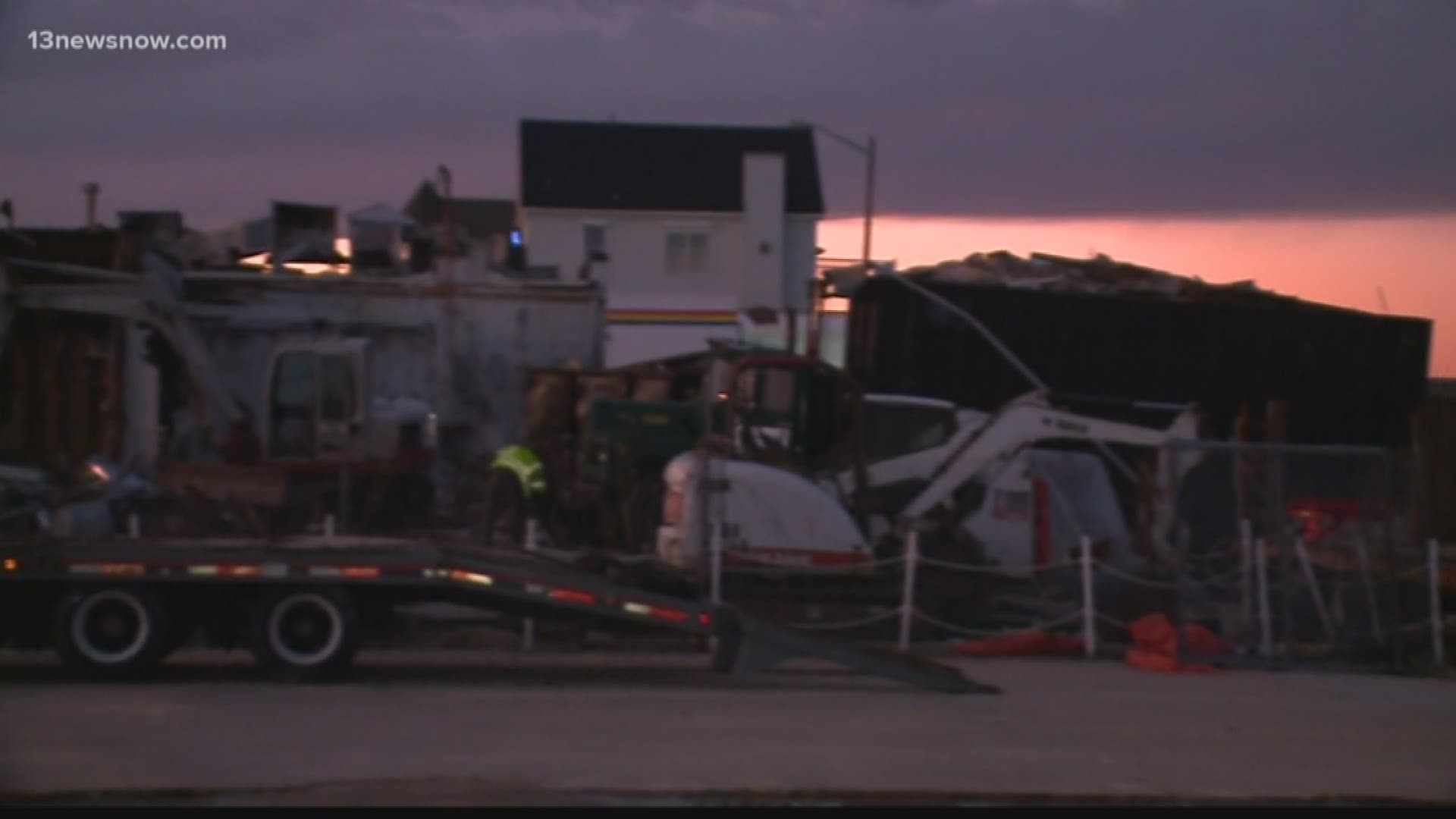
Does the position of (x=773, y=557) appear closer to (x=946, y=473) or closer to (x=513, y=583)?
(x=946, y=473)

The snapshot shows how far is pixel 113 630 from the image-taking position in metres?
13.0

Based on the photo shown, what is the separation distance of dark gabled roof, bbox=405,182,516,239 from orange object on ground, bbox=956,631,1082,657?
4189cm

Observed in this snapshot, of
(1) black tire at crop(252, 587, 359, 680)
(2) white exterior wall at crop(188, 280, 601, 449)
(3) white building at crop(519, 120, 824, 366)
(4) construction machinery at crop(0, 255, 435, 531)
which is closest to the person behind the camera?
(1) black tire at crop(252, 587, 359, 680)

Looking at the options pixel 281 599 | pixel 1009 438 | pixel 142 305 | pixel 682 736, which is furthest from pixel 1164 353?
pixel 682 736

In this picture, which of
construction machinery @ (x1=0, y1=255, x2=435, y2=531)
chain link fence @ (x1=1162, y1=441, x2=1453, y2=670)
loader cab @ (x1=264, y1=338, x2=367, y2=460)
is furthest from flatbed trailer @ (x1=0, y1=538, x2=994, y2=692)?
loader cab @ (x1=264, y1=338, x2=367, y2=460)

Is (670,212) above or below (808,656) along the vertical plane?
above

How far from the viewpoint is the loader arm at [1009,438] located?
60.7ft

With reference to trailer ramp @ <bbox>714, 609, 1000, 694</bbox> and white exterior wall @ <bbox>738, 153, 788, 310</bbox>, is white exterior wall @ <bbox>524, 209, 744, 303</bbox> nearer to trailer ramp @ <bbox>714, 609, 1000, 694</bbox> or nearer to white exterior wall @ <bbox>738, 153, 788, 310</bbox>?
white exterior wall @ <bbox>738, 153, 788, 310</bbox>

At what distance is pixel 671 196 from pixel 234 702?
3752cm

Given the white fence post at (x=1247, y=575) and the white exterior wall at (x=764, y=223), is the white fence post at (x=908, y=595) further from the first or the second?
the white exterior wall at (x=764, y=223)

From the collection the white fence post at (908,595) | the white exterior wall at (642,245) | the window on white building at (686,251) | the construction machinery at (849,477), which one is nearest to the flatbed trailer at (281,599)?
the white fence post at (908,595)

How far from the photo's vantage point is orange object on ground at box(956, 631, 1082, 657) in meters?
16.1

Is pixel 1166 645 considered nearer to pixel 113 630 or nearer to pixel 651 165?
pixel 113 630

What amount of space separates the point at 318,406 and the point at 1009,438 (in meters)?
10.2
